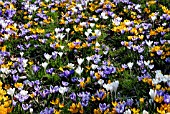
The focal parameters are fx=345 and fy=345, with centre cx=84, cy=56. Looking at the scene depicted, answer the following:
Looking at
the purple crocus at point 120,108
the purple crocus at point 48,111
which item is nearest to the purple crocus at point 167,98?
the purple crocus at point 120,108

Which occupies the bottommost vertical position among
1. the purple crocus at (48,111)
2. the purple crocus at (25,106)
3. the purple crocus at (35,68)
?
the purple crocus at (25,106)

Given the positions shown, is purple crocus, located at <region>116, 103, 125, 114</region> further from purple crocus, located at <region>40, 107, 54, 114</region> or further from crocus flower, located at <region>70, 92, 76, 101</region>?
purple crocus, located at <region>40, 107, 54, 114</region>

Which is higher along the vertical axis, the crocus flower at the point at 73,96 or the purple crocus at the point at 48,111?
the crocus flower at the point at 73,96

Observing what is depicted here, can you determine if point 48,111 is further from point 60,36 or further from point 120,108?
point 60,36

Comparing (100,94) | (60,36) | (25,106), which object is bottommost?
(25,106)

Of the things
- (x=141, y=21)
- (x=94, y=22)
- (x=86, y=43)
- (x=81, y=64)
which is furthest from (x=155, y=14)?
(x=81, y=64)

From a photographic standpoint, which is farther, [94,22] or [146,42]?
[94,22]

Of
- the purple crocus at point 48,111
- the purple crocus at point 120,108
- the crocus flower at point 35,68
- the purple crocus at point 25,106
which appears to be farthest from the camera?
the crocus flower at point 35,68

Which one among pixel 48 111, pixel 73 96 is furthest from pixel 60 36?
pixel 48 111

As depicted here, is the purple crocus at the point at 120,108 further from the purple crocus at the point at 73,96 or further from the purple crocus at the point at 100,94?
the purple crocus at the point at 73,96

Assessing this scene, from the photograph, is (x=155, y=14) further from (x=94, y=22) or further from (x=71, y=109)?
(x=71, y=109)

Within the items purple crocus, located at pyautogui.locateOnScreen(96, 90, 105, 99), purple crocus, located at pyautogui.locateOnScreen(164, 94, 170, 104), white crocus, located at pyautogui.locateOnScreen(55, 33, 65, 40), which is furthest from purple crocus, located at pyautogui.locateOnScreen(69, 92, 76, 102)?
white crocus, located at pyautogui.locateOnScreen(55, 33, 65, 40)
